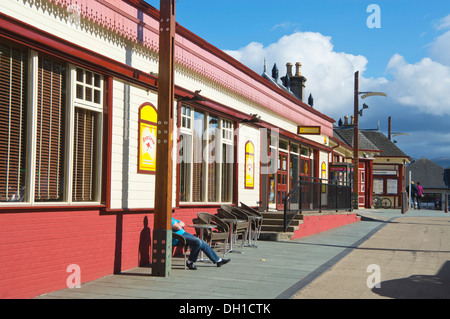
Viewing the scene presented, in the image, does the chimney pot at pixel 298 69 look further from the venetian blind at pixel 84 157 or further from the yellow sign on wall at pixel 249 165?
the venetian blind at pixel 84 157

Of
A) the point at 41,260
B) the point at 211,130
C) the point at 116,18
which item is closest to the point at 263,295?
the point at 41,260

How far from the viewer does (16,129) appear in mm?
6770

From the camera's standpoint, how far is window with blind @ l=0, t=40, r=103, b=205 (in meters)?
6.67

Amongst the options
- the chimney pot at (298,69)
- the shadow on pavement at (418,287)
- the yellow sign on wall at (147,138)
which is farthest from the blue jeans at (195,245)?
the chimney pot at (298,69)

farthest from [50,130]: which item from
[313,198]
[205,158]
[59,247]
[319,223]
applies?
Answer: [319,223]

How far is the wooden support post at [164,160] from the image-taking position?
8234mm

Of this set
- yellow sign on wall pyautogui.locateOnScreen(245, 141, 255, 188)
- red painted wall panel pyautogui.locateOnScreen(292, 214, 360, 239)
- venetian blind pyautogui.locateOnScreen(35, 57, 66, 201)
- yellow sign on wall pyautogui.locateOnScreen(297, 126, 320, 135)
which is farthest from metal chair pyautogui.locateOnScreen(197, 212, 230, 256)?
yellow sign on wall pyautogui.locateOnScreen(297, 126, 320, 135)

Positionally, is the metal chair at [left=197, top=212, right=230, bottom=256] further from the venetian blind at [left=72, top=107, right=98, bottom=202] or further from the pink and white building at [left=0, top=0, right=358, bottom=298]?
the venetian blind at [left=72, top=107, right=98, bottom=202]

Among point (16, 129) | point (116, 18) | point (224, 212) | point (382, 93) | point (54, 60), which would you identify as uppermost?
point (382, 93)

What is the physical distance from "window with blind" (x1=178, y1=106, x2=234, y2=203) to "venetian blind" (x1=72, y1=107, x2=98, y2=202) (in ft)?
9.36
